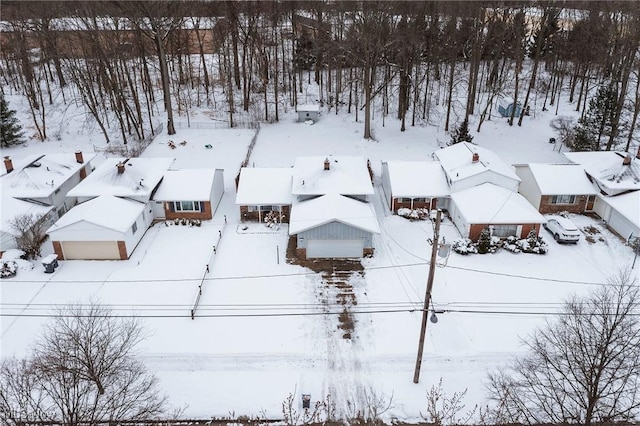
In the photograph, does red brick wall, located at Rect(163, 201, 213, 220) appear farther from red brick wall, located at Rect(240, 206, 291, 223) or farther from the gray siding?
the gray siding

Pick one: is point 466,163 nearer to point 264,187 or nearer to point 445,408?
point 264,187

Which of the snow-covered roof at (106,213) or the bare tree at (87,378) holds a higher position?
the snow-covered roof at (106,213)

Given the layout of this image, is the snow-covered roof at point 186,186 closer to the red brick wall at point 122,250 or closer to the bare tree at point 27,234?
the red brick wall at point 122,250

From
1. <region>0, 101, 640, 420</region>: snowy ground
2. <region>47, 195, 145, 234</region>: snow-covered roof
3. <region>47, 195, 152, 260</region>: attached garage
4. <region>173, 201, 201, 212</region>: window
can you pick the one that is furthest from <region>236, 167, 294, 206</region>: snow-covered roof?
<region>47, 195, 152, 260</region>: attached garage

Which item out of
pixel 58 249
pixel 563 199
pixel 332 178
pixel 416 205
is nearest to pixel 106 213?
pixel 58 249

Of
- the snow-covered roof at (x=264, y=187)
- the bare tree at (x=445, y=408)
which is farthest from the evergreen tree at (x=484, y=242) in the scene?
the snow-covered roof at (x=264, y=187)

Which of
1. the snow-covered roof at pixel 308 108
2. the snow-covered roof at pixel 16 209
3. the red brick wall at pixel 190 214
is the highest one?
the snow-covered roof at pixel 308 108
